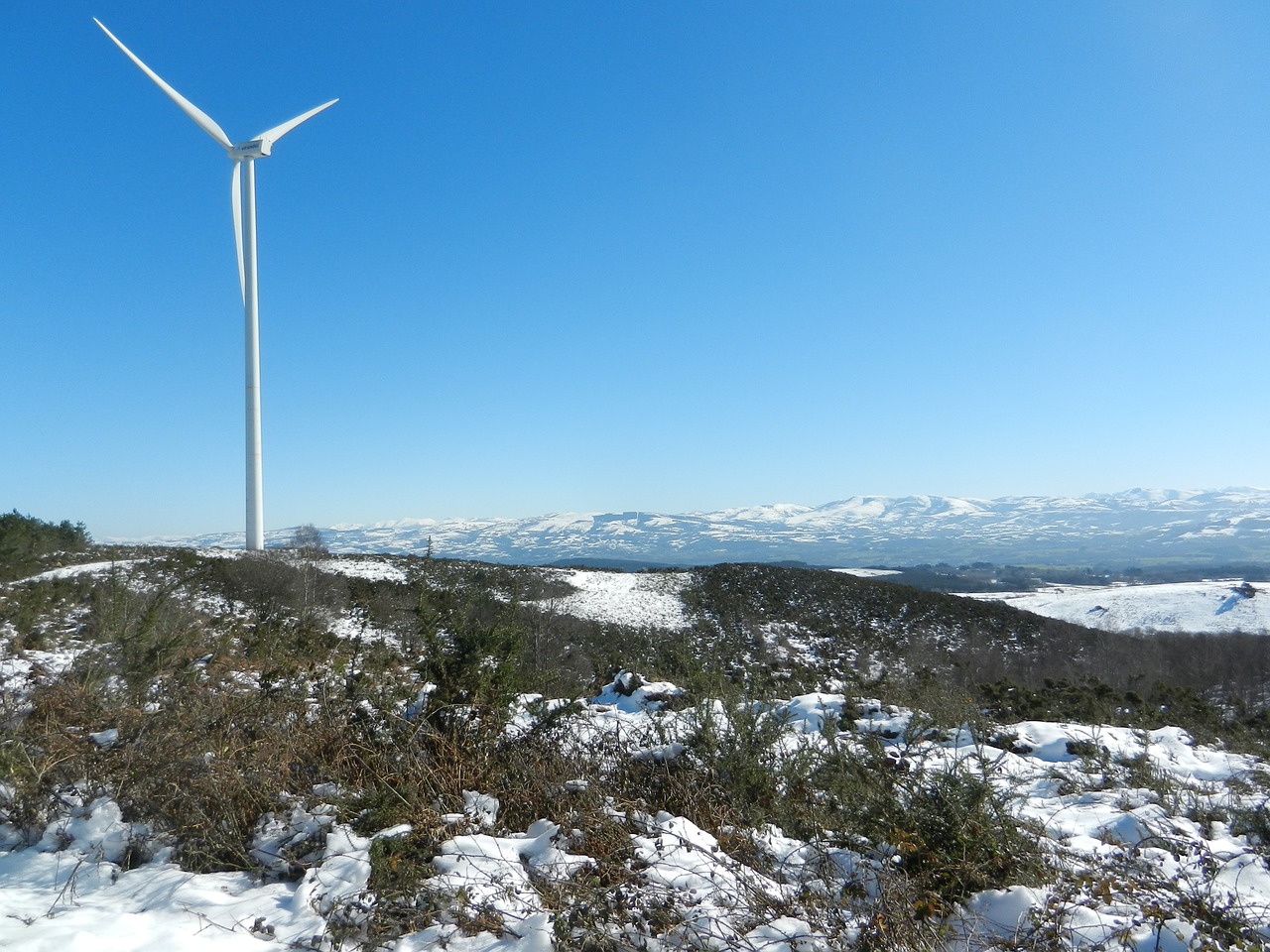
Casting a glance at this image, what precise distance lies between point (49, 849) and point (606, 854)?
3.35m

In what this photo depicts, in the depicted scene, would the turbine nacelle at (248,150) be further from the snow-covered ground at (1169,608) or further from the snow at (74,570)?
the snow-covered ground at (1169,608)

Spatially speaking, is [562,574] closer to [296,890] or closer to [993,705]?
[993,705]

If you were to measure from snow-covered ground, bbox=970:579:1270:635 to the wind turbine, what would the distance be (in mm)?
45016

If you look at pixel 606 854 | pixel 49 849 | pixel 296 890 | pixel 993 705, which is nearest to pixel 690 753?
pixel 606 854

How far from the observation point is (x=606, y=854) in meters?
4.14

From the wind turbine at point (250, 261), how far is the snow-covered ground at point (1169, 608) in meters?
45.0

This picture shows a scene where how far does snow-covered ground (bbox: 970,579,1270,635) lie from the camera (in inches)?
1780

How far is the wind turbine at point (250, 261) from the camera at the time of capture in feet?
85.1

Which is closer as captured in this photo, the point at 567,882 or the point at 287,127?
the point at 567,882

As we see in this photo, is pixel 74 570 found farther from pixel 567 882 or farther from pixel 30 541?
pixel 567 882

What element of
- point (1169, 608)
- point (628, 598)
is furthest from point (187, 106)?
point (1169, 608)

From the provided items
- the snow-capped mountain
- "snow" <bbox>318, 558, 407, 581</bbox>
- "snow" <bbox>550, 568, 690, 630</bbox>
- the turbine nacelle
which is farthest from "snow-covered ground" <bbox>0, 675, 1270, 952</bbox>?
the snow-capped mountain

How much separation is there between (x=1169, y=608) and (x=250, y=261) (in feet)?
201

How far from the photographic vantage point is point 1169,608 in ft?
167
